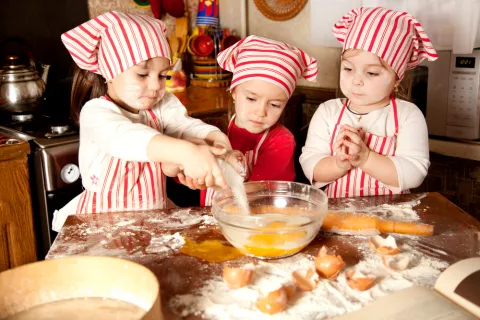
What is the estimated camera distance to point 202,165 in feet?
3.35

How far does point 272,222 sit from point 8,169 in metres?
1.17

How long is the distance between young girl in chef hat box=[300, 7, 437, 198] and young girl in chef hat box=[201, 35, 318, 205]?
0.33 feet

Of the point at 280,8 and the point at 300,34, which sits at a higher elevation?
the point at 280,8

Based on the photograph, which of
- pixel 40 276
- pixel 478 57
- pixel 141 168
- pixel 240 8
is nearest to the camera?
pixel 40 276

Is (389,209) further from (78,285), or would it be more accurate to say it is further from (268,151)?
(78,285)

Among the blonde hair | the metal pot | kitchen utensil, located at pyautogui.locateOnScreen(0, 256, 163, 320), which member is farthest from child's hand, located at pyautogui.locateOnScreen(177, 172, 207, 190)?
the metal pot

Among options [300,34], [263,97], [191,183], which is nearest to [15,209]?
[191,183]

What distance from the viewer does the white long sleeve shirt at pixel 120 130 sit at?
1.14 meters

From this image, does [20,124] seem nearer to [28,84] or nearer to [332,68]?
[28,84]

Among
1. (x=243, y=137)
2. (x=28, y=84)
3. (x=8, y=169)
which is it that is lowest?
(x=8, y=169)

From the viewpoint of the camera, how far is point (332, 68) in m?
2.55

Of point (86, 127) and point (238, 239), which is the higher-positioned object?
point (86, 127)

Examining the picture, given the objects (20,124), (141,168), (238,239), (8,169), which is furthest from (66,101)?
(238,239)

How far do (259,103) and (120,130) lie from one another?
0.45 meters
